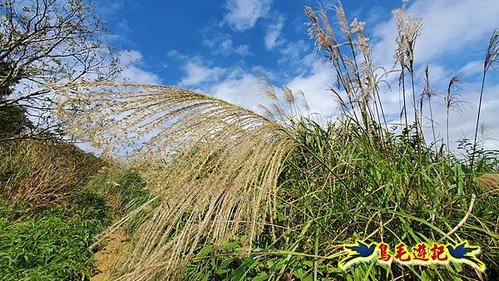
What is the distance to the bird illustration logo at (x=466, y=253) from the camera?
5.33ft

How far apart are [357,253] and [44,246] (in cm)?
349

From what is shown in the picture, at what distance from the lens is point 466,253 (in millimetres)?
1676

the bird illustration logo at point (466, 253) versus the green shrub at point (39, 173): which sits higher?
the green shrub at point (39, 173)

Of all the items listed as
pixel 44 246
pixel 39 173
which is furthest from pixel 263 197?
pixel 39 173

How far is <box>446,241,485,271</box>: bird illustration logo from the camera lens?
5.33ft

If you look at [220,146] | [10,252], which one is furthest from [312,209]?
[10,252]

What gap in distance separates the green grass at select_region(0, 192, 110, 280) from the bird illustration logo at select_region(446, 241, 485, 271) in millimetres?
3192

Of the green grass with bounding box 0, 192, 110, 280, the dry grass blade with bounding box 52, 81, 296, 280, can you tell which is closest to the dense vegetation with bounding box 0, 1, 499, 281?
the dry grass blade with bounding box 52, 81, 296, 280

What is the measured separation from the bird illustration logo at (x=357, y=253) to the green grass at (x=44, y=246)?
2784mm

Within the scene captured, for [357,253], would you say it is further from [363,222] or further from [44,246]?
[44,246]

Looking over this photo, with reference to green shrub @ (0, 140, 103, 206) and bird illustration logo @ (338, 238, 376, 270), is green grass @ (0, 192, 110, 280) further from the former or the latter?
bird illustration logo @ (338, 238, 376, 270)

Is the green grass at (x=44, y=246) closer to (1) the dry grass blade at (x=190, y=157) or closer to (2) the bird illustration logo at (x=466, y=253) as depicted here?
(1) the dry grass blade at (x=190, y=157)

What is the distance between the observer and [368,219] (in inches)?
74.1

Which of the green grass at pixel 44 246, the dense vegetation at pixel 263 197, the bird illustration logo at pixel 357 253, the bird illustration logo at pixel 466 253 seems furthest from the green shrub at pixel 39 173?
the bird illustration logo at pixel 466 253
